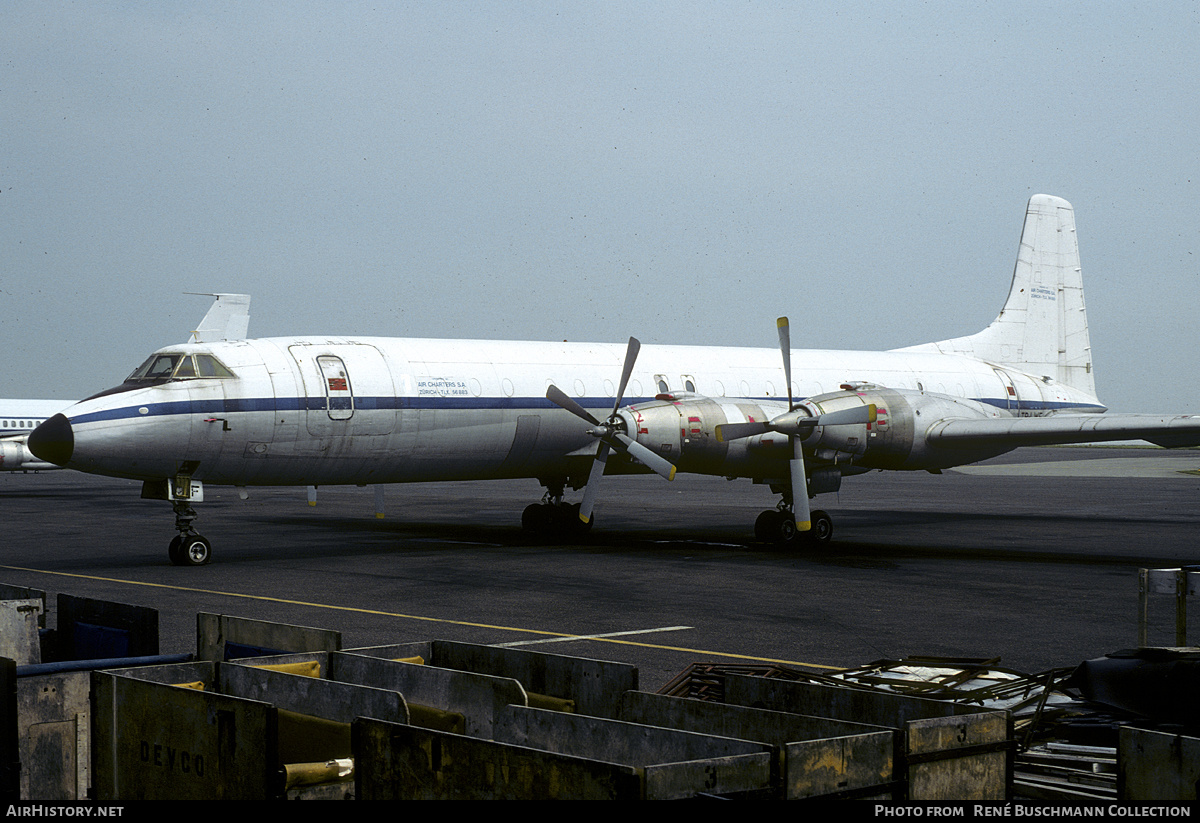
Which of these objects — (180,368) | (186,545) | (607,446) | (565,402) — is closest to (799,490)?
(607,446)

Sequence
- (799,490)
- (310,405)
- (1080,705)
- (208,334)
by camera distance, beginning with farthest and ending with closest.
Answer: (208,334) < (799,490) < (310,405) < (1080,705)

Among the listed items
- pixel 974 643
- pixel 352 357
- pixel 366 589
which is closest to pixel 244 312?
pixel 352 357

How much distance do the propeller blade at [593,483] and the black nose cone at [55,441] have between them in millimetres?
9277

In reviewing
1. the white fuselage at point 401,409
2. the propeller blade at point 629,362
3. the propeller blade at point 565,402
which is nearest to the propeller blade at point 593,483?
the propeller blade at point 565,402

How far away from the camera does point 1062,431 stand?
922 inches

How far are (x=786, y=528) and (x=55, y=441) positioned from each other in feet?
47.6

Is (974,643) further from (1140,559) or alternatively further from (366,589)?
(1140,559)

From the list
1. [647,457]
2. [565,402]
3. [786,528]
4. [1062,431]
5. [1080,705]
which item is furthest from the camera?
[786,528]

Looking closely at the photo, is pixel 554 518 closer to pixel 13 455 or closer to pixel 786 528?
pixel 786 528

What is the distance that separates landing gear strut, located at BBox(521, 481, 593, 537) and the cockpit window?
8705mm

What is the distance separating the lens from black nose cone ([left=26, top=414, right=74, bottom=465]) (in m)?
19.3

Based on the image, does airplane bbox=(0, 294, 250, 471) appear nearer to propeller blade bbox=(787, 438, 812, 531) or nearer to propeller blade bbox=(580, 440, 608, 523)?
propeller blade bbox=(580, 440, 608, 523)

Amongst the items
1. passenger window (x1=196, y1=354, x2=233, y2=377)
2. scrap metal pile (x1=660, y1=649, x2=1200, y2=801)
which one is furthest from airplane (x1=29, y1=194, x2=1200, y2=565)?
scrap metal pile (x1=660, y1=649, x2=1200, y2=801)

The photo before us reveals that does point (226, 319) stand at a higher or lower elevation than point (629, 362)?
higher
